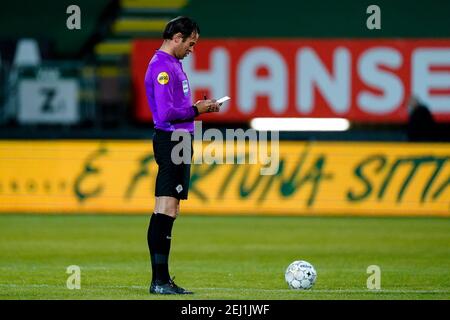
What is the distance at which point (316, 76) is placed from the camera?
22.6 m

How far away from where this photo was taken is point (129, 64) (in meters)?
23.9

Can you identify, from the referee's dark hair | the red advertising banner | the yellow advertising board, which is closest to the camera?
the referee's dark hair

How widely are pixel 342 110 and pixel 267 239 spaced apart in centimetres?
739

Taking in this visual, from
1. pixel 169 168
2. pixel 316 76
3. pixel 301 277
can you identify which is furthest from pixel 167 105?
pixel 316 76

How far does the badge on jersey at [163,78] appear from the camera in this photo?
9.60 metres

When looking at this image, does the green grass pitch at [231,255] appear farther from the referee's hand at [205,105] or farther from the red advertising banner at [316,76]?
the red advertising banner at [316,76]

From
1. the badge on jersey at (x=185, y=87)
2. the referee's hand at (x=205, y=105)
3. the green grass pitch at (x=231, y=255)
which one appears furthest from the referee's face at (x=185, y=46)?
the green grass pitch at (x=231, y=255)

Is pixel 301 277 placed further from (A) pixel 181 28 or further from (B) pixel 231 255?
(B) pixel 231 255

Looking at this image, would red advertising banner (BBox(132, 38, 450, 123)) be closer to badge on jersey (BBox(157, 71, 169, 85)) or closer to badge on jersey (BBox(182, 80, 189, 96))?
badge on jersey (BBox(182, 80, 189, 96))

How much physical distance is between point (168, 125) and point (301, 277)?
1821 mm

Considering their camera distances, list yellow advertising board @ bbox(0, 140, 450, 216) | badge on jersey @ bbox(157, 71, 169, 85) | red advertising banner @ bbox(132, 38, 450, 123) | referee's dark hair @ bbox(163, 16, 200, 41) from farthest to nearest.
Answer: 1. red advertising banner @ bbox(132, 38, 450, 123)
2. yellow advertising board @ bbox(0, 140, 450, 216)
3. referee's dark hair @ bbox(163, 16, 200, 41)
4. badge on jersey @ bbox(157, 71, 169, 85)

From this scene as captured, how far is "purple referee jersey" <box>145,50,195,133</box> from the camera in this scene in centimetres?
961

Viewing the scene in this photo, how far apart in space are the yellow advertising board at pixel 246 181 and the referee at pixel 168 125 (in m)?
9.19

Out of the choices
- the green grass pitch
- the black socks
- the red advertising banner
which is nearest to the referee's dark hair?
the black socks
